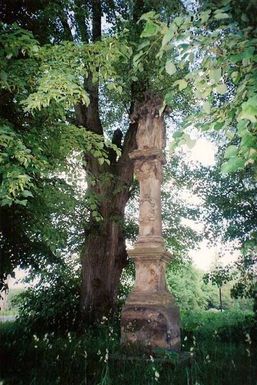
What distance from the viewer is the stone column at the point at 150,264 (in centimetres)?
672

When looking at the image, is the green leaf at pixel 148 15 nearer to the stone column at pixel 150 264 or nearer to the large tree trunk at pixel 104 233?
the stone column at pixel 150 264

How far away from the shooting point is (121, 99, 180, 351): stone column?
672cm

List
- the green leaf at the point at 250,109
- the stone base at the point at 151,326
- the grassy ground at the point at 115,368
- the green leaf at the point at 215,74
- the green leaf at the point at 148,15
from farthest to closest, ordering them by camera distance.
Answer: the stone base at the point at 151,326, the grassy ground at the point at 115,368, the green leaf at the point at 148,15, the green leaf at the point at 215,74, the green leaf at the point at 250,109

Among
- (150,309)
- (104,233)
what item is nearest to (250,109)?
(150,309)

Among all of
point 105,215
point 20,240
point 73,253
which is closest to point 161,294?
point 20,240

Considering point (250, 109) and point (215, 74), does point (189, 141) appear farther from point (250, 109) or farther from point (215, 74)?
point (250, 109)

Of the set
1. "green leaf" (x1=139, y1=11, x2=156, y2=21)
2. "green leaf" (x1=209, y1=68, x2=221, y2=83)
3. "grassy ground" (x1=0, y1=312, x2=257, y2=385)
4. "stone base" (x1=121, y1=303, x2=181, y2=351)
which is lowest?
"grassy ground" (x1=0, y1=312, x2=257, y2=385)

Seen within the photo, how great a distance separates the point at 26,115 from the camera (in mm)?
6820

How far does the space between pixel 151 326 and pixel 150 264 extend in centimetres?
120

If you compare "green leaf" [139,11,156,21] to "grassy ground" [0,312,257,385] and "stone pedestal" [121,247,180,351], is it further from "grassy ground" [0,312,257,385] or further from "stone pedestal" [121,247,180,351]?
"stone pedestal" [121,247,180,351]

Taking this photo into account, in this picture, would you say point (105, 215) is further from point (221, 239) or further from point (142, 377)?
point (142, 377)

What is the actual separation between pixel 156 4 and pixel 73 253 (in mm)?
8917

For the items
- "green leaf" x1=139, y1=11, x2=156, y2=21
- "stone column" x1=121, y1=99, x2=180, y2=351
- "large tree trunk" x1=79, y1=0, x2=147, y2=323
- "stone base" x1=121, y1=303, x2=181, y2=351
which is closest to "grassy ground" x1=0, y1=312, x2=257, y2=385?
"stone base" x1=121, y1=303, x2=181, y2=351

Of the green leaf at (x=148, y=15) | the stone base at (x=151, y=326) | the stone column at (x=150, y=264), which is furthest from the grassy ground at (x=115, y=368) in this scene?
the green leaf at (x=148, y=15)
